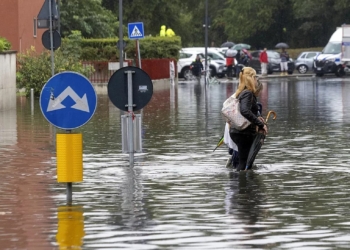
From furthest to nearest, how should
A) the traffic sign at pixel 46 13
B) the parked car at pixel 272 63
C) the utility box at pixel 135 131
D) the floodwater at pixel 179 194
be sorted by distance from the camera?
1. the parked car at pixel 272 63
2. the traffic sign at pixel 46 13
3. the utility box at pixel 135 131
4. the floodwater at pixel 179 194

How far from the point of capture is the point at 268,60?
66.1 meters

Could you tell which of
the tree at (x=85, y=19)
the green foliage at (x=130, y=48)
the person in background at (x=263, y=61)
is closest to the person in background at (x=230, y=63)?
the person in background at (x=263, y=61)

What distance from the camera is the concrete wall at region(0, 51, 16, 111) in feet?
94.6

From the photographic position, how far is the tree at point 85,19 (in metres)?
56.4

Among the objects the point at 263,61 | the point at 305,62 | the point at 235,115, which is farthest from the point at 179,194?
the point at 305,62

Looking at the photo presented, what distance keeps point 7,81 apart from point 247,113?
53.4ft

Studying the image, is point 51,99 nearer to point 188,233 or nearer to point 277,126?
point 188,233

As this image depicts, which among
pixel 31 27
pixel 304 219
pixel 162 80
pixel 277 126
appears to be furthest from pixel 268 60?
pixel 304 219

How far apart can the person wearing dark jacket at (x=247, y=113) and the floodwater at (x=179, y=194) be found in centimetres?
35

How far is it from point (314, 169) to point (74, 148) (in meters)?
4.44

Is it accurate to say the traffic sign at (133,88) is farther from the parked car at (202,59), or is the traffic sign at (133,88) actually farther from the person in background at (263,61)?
the person in background at (263,61)

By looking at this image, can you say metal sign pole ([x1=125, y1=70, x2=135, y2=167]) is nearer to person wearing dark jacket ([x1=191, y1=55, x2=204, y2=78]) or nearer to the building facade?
the building facade

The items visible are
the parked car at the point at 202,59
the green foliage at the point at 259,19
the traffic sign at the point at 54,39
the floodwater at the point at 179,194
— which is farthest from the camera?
the green foliage at the point at 259,19

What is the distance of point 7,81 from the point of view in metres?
29.3
